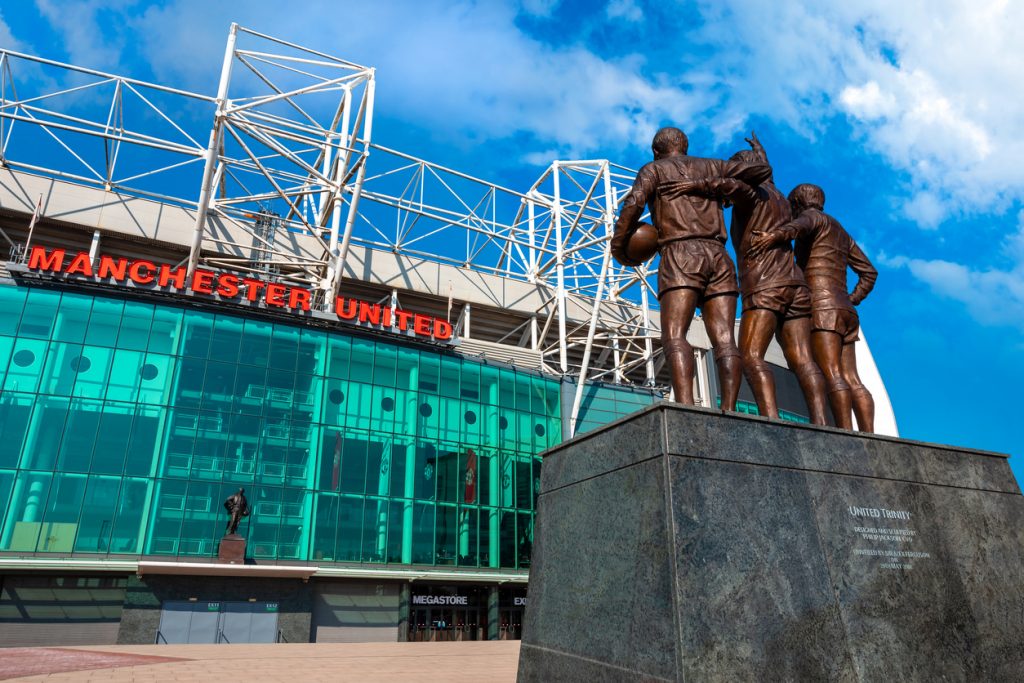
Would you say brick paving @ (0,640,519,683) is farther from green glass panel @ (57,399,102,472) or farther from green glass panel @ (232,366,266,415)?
green glass panel @ (232,366,266,415)

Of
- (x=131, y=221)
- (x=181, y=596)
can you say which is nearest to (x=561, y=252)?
(x=131, y=221)

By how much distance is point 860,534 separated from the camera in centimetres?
582

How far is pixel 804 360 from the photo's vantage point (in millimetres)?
7996

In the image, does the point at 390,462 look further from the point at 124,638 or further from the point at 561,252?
the point at 561,252

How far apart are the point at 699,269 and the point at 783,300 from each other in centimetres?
124

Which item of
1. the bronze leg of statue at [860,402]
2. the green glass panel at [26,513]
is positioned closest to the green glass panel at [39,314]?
the green glass panel at [26,513]

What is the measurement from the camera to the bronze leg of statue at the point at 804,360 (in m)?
7.88

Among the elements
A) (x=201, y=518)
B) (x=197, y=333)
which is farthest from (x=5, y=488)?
(x=197, y=333)

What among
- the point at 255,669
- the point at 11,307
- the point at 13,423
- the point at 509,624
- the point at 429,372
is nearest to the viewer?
the point at 255,669

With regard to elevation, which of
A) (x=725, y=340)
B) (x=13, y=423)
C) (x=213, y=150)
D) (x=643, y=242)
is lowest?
(x=725, y=340)

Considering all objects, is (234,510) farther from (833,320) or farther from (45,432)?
(833,320)

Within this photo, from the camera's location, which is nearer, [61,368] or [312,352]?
[61,368]

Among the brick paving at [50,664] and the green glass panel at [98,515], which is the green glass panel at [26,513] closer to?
the green glass panel at [98,515]

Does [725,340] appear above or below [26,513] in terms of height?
above
